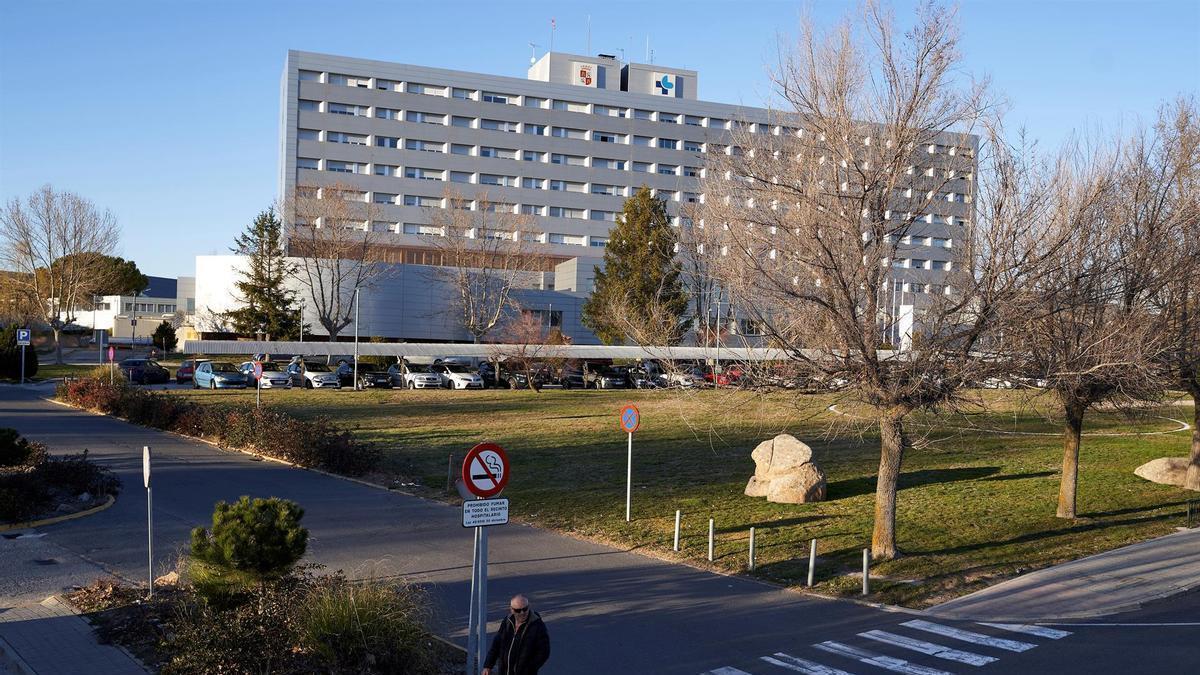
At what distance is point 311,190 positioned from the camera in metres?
62.1

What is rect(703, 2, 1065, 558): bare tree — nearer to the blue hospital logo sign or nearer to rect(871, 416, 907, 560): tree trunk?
rect(871, 416, 907, 560): tree trunk

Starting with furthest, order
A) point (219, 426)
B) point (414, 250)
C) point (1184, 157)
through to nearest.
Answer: point (414, 250)
point (219, 426)
point (1184, 157)

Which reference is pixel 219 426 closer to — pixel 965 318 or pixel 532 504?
pixel 532 504

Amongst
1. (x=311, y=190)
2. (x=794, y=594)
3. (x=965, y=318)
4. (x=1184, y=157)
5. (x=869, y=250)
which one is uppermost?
(x=311, y=190)

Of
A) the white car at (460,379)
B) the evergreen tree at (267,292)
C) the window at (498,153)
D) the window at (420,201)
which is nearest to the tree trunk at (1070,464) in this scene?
the white car at (460,379)

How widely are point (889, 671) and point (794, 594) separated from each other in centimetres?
333

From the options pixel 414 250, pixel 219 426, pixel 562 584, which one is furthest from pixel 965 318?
pixel 414 250

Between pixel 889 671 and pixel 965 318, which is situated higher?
pixel 965 318

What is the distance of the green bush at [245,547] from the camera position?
933cm

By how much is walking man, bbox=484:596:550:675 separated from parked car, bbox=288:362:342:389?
43356 mm

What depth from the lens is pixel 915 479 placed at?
22219 mm

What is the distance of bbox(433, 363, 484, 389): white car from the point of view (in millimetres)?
51250

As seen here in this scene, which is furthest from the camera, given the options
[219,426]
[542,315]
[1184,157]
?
[542,315]

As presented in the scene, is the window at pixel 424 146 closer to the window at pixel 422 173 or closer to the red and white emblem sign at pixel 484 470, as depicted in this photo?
the window at pixel 422 173
